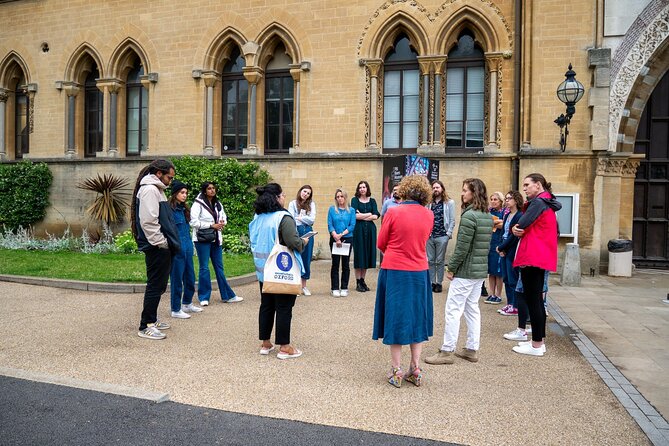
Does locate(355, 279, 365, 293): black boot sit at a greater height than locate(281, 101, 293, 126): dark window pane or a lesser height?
lesser

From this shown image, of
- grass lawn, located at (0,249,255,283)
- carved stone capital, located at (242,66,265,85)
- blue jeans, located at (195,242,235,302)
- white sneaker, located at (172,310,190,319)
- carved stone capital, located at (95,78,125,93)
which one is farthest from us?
carved stone capital, located at (95,78,125,93)

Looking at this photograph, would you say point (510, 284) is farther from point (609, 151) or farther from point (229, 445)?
point (609, 151)

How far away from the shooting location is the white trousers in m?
5.52

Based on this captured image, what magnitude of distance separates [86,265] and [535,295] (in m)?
9.30

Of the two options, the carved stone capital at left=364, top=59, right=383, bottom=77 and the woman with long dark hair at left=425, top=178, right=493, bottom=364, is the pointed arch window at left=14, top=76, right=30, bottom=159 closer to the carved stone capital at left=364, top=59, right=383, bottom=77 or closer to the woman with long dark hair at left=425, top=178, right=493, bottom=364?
the carved stone capital at left=364, top=59, right=383, bottom=77

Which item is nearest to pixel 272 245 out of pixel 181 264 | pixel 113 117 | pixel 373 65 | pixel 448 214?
pixel 181 264

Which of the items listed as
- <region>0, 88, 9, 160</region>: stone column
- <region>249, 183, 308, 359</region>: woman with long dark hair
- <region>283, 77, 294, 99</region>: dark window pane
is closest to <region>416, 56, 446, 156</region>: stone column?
<region>283, 77, 294, 99</region>: dark window pane

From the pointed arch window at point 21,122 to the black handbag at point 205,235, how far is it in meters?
14.4

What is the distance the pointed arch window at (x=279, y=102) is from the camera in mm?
15648

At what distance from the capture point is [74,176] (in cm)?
1752

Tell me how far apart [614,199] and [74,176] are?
15.8 metres

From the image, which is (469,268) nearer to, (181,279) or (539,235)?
(539,235)

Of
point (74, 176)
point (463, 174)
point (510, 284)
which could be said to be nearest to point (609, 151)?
point (463, 174)

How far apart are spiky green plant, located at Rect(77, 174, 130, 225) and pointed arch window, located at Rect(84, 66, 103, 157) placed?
5.23 feet
